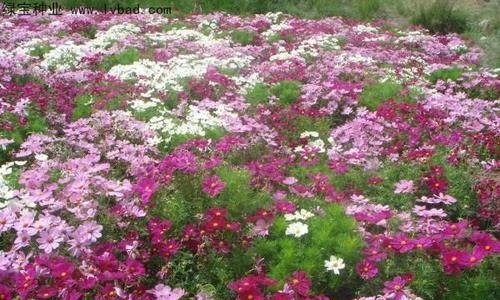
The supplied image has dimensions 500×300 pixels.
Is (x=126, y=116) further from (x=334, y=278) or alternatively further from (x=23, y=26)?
(x=23, y=26)

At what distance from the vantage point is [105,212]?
4.30m

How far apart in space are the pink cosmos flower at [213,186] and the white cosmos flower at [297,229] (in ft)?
2.28

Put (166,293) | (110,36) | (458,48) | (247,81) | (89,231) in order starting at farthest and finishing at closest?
1. (458,48)
2. (110,36)
3. (247,81)
4. (89,231)
5. (166,293)

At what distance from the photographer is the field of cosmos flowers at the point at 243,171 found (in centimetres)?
406

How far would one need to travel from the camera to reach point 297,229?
14.8 feet

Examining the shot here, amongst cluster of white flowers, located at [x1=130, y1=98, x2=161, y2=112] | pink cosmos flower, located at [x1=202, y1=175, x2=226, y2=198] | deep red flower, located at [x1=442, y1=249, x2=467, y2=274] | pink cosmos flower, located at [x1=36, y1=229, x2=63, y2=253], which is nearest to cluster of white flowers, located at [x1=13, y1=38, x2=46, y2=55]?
cluster of white flowers, located at [x1=130, y1=98, x2=161, y2=112]

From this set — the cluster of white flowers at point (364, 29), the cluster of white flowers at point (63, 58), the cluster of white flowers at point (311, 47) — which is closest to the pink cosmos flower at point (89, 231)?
the cluster of white flowers at point (63, 58)

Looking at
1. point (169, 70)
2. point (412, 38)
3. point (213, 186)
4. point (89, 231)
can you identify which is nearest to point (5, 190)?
point (89, 231)

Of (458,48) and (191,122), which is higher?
(458,48)

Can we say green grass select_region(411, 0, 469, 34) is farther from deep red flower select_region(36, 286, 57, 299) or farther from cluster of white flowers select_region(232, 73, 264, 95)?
deep red flower select_region(36, 286, 57, 299)

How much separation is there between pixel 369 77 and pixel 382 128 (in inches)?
85.4

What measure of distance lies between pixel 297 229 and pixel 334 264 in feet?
1.62

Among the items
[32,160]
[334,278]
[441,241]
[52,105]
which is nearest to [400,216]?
[441,241]

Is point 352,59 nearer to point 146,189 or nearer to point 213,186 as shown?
point 213,186
